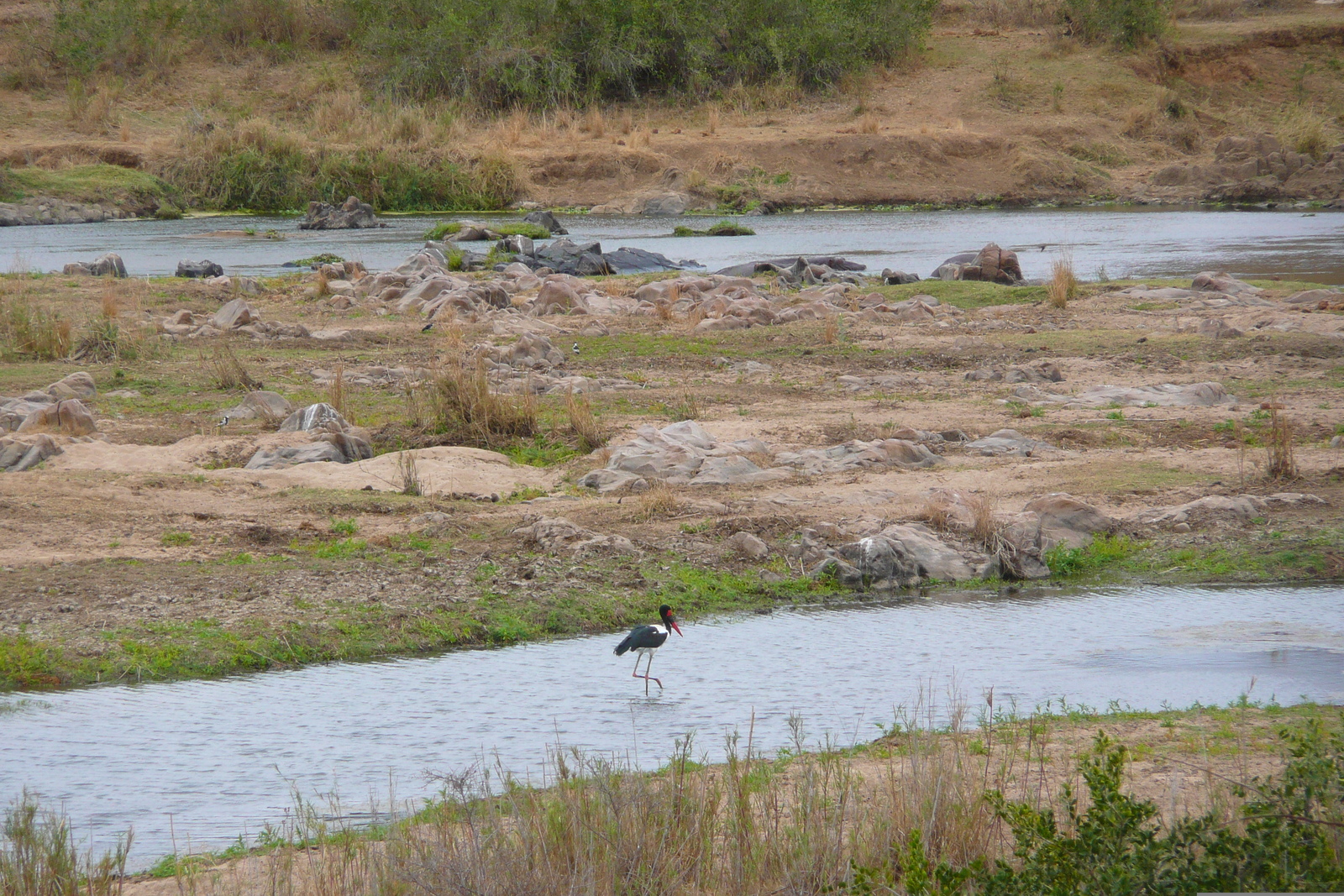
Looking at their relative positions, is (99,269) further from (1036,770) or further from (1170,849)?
(1170,849)

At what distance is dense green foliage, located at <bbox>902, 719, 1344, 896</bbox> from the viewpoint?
138 inches

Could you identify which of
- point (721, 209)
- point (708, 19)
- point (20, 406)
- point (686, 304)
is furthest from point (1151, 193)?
point (20, 406)

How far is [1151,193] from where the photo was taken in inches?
1543

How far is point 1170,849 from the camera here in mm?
3604

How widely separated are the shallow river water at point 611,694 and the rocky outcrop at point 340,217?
28.9 metres

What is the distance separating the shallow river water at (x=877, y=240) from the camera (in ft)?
79.6

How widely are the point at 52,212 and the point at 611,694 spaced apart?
3343 cm

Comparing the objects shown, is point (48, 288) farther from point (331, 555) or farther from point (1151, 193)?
point (1151, 193)

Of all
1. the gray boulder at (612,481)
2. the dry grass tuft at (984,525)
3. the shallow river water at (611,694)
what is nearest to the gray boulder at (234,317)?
the gray boulder at (612,481)

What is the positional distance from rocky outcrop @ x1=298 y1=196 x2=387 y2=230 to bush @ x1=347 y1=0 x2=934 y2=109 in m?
11.3

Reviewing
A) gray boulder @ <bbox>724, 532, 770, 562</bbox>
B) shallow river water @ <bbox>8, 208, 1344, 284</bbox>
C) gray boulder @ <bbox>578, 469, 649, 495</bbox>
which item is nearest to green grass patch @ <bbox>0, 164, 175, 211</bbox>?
shallow river water @ <bbox>8, 208, 1344, 284</bbox>

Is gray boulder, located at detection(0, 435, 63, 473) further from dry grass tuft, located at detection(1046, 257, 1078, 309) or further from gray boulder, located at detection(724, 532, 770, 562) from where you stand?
dry grass tuft, located at detection(1046, 257, 1078, 309)

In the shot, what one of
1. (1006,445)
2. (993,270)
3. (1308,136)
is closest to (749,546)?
(1006,445)

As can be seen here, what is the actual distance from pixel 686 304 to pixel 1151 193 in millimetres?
25841
